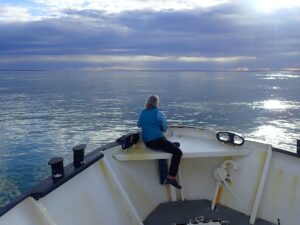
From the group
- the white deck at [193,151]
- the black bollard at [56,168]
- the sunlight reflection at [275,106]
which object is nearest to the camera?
the black bollard at [56,168]

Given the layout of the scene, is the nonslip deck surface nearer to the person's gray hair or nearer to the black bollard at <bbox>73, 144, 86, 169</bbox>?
the black bollard at <bbox>73, 144, 86, 169</bbox>

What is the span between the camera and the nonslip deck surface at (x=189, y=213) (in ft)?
21.5

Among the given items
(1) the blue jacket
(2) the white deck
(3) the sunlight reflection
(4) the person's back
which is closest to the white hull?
(2) the white deck

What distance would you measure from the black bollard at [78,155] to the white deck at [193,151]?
3.28 ft

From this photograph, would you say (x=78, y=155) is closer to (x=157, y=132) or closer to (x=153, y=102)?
(x=157, y=132)

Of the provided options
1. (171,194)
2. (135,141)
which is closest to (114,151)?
(135,141)

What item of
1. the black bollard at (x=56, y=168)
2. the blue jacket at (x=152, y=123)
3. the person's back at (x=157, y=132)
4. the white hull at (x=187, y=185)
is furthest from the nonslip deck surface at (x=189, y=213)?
the black bollard at (x=56, y=168)

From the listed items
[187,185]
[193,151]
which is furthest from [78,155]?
[187,185]

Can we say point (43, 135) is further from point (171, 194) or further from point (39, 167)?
point (171, 194)

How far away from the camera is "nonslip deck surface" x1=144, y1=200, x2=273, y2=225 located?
6555mm

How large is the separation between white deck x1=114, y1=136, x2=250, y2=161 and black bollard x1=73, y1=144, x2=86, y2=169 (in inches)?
39.3

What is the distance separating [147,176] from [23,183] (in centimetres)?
980

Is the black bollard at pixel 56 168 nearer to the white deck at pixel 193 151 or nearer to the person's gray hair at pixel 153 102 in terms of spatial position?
the white deck at pixel 193 151

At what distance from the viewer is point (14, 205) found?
4.13 metres
